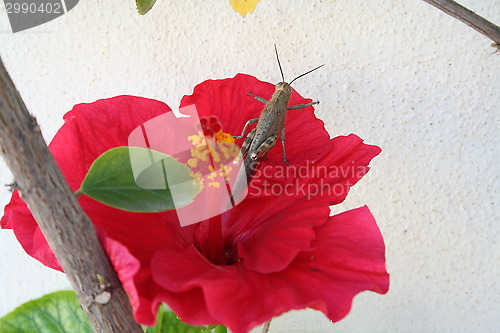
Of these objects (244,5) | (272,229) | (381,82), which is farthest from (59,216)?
(381,82)

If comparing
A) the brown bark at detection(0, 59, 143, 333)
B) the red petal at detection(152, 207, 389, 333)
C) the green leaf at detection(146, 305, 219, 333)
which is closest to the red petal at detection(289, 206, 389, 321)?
the red petal at detection(152, 207, 389, 333)

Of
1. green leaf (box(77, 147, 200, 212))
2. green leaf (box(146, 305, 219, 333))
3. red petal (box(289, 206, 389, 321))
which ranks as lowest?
green leaf (box(146, 305, 219, 333))

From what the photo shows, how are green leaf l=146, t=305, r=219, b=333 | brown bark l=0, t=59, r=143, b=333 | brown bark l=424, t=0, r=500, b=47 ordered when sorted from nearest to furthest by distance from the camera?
brown bark l=0, t=59, r=143, b=333 < brown bark l=424, t=0, r=500, b=47 < green leaf l=146, t=305, r=219, b=333

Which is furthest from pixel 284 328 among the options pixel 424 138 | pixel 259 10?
pixel 259 10

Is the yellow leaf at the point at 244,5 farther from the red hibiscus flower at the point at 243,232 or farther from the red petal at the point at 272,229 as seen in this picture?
the red petal at the point at 272,229

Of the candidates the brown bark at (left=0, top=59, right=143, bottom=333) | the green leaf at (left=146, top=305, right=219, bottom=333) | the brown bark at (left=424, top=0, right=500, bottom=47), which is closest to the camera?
the brown bark at (left=0, top=59, right=143, bottom=333)

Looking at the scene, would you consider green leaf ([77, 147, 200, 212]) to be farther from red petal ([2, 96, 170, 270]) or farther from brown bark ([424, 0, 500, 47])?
brown bark ([424, 0, 500, 47])

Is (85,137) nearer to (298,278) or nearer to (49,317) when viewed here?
(298,278)
